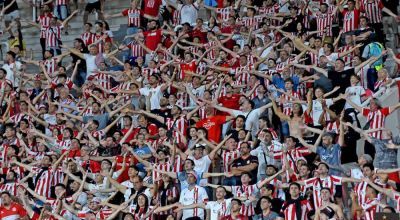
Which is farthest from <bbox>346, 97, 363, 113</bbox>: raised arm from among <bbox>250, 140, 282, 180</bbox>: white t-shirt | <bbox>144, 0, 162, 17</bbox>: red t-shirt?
<bbox>144, 0, 162, 17</bbox>: red t-shirt

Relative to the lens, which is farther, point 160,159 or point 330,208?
point 160,159

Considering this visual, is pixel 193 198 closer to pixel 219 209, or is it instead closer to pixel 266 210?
pixel 219 209

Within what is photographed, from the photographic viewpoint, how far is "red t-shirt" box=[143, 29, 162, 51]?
28.1m

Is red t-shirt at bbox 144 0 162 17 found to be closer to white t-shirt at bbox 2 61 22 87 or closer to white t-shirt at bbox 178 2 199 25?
white t-shirt at bbox 178 2 199 25

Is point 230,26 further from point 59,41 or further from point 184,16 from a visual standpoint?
point 59,41

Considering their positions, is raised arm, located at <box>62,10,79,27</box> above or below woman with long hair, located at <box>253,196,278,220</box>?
above

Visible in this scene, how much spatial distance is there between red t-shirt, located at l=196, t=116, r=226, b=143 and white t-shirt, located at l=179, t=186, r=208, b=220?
193cm

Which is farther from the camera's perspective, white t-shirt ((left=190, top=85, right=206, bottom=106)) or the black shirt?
white t-shirt ((left=190, top=85, right=206, bottom=106))

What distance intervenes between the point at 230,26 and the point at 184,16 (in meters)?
1.54

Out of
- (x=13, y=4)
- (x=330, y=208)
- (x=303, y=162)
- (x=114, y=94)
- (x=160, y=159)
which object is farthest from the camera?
(x=13, y=4)

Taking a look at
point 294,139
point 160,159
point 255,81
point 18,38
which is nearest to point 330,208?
point 294,139

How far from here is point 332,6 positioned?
88.6ft

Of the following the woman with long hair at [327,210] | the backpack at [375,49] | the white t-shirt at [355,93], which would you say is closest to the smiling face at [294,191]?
the woman with long hair at [327,210]

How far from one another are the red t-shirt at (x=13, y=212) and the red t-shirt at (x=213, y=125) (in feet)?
11.7
